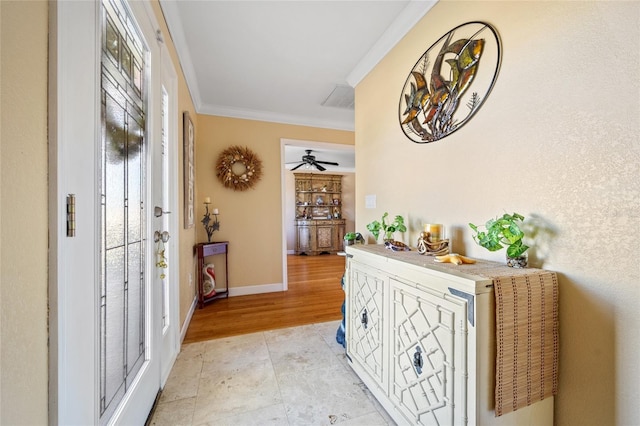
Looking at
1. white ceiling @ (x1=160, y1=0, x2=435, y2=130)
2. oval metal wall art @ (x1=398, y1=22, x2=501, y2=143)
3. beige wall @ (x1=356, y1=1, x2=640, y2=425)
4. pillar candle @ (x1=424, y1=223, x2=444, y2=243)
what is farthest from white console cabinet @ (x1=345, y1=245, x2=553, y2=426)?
white ceiling @ (x1=160, y1=0, x2=435, y2=130)

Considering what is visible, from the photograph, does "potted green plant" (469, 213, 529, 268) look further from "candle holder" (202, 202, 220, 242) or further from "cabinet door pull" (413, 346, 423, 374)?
"candle holder" (202, 202, 220, 242)

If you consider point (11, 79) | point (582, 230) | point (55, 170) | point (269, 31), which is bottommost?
point (582, 230)

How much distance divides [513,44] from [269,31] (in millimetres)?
1589

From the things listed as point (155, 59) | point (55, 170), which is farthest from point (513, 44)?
point (155, 59)

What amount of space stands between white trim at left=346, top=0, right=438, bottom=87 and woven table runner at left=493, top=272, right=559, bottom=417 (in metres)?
1.68

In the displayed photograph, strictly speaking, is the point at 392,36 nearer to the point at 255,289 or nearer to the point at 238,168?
the point at 238,168

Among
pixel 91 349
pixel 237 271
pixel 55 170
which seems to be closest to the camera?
pixel 55 170

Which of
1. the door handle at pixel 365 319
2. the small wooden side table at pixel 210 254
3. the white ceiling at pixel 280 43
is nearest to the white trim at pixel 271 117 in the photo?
the white ceiling at pixel 280 43

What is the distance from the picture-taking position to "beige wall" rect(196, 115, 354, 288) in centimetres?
317

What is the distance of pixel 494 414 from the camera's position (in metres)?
0.85

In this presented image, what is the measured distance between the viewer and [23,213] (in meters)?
0.55

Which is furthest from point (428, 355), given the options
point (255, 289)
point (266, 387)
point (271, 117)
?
point (271, 117)

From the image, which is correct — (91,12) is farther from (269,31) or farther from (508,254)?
(508,254)

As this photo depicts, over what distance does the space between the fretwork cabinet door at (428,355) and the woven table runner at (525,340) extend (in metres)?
0.12
